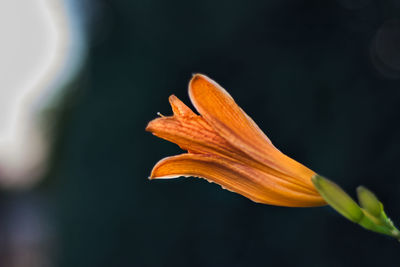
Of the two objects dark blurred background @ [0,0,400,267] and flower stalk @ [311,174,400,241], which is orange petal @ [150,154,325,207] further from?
dark blurred background @ [0,0,400,267]

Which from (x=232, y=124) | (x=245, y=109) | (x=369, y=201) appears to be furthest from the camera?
(x=245, y=109)

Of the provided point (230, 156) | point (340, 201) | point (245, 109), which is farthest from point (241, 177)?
point (245, 109)

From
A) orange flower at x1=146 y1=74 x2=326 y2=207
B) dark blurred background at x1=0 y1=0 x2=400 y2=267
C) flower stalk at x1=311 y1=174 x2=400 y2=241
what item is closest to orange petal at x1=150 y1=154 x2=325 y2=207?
orange flower at x1=146 y1=74 x2=326 y2=207

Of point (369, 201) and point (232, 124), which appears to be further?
point (232, 124)

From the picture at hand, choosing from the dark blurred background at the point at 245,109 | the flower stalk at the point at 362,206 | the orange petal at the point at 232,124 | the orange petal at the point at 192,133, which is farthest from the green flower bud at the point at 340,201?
the dark blurred background at the point at 245,109

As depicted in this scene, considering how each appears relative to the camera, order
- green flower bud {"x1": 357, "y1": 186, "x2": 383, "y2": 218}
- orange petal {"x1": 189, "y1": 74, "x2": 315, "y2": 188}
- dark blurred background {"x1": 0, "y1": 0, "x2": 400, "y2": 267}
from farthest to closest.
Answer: dark blurred background {"x1": 0, "y1": 0, "x2": 400, "y2": 267}
orange petal {"x1": 189, "y1": 74, "x2": 315, "y2": 188}
green flower bud {"x1": 357, "y1": 186, "x2": 383, "y2": 218}

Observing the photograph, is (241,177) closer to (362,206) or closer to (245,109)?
(362,206)

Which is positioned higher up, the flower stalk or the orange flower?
the orange flower
